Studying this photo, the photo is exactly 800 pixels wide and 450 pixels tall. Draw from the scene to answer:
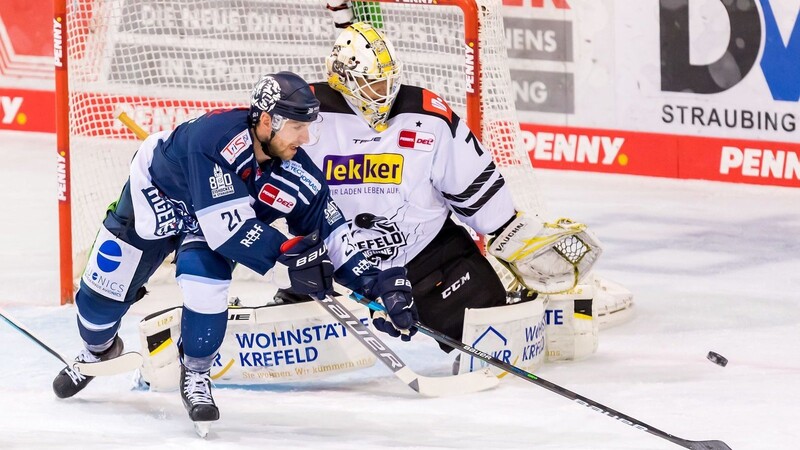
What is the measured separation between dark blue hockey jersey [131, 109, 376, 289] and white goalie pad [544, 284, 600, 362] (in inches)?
35.4

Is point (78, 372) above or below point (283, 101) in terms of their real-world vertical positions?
below

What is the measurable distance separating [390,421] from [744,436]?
1.06 m

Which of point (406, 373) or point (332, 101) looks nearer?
point (406, 373)

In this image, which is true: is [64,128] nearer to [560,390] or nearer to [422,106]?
[422,106]

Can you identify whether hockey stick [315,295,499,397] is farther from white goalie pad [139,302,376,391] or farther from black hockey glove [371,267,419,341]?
white goalie pad [139,302,376,391]

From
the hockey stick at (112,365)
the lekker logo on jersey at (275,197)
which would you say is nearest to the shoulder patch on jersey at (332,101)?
the lekker logo on jersey at (275,197)

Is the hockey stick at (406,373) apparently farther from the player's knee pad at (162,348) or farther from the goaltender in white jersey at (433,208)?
the player's knee pad at (162,348)

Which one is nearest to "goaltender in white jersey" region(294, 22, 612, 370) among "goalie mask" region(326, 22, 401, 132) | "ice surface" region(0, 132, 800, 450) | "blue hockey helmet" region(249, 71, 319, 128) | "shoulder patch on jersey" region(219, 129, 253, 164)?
"goalie mask" region(326, 22, 401, 132)

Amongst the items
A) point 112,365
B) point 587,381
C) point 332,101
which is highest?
point 332,101

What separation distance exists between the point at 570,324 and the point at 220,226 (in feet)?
4.88

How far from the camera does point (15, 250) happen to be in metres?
7.45

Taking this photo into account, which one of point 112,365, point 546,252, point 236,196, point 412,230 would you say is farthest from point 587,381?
point 112,365

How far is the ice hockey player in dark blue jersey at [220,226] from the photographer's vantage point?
4.79m

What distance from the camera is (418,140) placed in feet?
17.9
